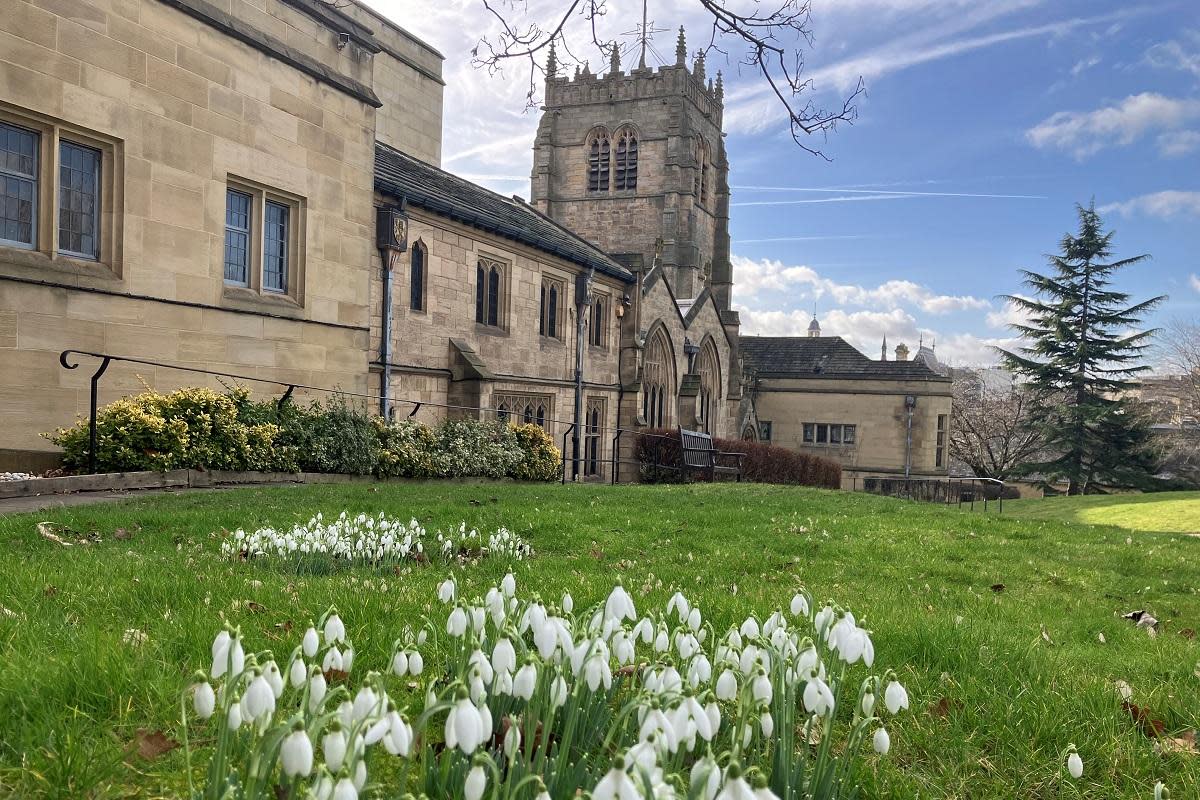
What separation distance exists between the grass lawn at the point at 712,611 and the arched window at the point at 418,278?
10782 mm

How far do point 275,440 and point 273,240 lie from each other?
14.1 feet

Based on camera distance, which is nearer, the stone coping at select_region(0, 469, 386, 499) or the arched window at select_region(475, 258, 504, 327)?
the stone coping at select_region(0, 469, 386, 499)

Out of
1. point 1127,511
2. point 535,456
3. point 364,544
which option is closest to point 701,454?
point 535,456

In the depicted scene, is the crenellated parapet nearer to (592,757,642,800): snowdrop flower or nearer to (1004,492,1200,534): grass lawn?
(1004,492,1200,534): grass lawn

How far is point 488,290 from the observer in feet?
80.3

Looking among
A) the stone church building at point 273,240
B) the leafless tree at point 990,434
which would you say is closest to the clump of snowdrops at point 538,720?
the stone church building at point 273,240

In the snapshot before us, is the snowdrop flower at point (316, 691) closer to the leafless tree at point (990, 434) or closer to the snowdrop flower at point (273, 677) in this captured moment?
the snowdrop flower at point (273, 677)

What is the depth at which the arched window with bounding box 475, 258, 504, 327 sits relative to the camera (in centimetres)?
2408

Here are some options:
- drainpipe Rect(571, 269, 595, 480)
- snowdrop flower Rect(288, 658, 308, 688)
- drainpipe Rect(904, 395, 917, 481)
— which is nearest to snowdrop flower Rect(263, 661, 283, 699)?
snowdrop flower Rect(288, 658, 308, 688)

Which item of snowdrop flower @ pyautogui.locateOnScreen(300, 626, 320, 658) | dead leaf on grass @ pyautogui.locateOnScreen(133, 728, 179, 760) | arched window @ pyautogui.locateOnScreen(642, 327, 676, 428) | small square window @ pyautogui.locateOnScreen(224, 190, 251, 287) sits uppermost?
small square window @ pyautogui.locateOnScreen(224, 190, 251, 287)

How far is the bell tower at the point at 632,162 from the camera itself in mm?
54688

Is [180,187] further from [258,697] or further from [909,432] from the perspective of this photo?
[909,432]

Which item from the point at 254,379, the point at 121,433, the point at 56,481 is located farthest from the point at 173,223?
the point at 56,481

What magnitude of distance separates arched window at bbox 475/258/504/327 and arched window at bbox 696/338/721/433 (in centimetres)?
1599
